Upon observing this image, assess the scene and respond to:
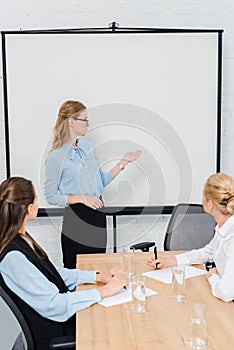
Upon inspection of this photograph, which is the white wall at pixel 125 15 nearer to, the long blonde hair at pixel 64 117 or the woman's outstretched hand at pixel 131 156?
the long blonde hair at pixel 64 117

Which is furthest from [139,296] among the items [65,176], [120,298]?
[65,176]

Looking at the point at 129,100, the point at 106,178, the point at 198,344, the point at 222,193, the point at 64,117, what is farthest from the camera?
the point at 129,100

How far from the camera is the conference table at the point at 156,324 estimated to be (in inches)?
63.2

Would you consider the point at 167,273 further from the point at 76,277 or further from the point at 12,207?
the point at 12,207

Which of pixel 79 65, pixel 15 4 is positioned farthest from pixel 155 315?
pixel 15 4

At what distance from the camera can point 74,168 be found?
3160 mm

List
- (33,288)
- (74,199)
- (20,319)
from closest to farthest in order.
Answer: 1. (20,319)
2. (33,288)
3. (74,199)

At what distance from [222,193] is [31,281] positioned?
88 centimetres

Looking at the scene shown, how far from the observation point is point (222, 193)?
218 cm

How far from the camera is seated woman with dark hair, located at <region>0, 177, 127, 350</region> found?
185 cm

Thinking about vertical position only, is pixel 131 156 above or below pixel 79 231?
above

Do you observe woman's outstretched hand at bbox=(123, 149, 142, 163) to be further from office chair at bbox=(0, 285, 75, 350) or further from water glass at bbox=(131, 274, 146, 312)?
office chair at bbox=(0, 285, 75, 350)

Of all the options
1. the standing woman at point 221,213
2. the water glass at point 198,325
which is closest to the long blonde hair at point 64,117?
the standing woman at point 221,213

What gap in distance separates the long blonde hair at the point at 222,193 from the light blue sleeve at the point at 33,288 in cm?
75
